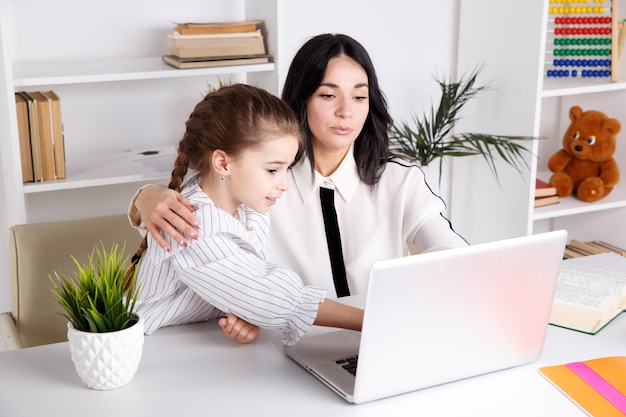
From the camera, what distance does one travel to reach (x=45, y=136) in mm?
2521

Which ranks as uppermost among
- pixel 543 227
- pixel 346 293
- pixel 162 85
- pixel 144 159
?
pixel 162 85

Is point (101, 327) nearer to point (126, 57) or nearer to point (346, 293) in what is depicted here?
point (346, 293)

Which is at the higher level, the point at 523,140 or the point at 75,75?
the point at 75,75

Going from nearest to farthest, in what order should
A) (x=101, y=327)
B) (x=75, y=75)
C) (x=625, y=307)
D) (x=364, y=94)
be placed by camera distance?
(x=101, y=327) < (x=625, y=307) < (x=364, y=94) < (x=75, y=75)

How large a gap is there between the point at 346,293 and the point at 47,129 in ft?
3.58

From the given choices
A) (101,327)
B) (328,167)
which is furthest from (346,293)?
(101,327)

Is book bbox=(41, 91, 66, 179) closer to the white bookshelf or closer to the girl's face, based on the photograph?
the girl's face

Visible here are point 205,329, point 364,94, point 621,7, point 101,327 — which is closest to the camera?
point 101,327

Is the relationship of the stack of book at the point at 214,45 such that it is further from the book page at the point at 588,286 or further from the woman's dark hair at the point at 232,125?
the book page at the point at 588,286

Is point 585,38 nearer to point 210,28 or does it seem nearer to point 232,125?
point 210,28

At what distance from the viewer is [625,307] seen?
1.78m

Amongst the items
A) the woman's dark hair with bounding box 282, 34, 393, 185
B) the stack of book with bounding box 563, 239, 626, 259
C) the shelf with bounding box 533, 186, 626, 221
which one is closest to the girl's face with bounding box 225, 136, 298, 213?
the woman's dark hair with bounding box 282, 34, 393, 185

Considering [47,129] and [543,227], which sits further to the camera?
[543,227]

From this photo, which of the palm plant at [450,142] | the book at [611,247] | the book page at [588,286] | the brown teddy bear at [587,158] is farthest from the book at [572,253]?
the book page at [588,286]
